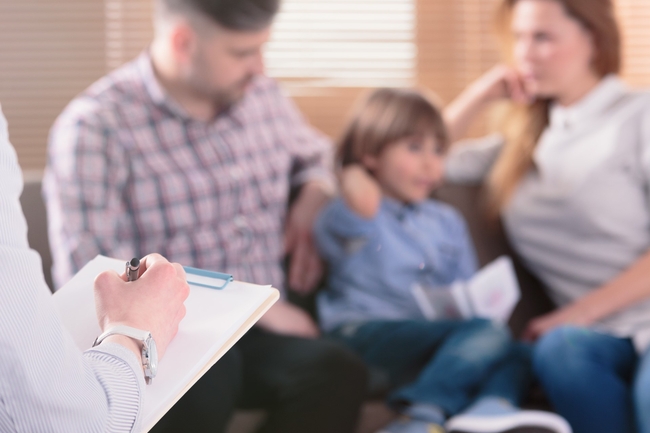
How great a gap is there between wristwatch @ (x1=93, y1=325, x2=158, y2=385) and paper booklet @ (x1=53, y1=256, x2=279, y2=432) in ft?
0.09

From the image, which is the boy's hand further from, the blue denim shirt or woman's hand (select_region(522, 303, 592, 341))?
woman's hand (select_region(522, 303, 592, 341))

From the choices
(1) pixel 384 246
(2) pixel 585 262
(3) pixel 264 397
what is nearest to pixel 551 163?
(2) pixel 585 262

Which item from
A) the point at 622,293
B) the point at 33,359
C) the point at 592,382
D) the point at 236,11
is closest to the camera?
the point at 33,359

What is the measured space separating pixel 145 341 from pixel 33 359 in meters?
0.12

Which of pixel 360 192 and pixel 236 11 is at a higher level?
pixel 236 11

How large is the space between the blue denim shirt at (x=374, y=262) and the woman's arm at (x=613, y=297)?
31 cm

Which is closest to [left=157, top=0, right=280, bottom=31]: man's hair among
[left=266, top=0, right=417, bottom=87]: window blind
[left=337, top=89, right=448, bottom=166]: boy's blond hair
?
[left=337, top=89, right=448, bottom=166]: boy's blond hair

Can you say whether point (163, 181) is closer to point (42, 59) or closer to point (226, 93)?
point (226, 93)

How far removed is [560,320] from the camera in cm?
158

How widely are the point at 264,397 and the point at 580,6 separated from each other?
1.21m

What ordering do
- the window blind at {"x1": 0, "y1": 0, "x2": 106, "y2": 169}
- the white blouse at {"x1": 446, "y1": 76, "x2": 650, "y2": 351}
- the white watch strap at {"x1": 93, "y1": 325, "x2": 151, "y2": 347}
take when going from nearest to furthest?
1. the white watch strap at {"x1": 93, "y1": 325, "x2": 151, "y2": 347}
2. the white blouse at {"x1": 446, "y1": 76, "x2": 650, "y2": 351}
3. the window blind at {"x1": 0, "y1": 0, "x2": 106, "y2": 169}

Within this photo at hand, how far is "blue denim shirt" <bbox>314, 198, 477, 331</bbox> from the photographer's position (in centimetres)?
159

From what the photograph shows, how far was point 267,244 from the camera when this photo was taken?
1612 mm

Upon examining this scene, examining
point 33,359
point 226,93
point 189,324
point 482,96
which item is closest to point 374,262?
point 226,93
